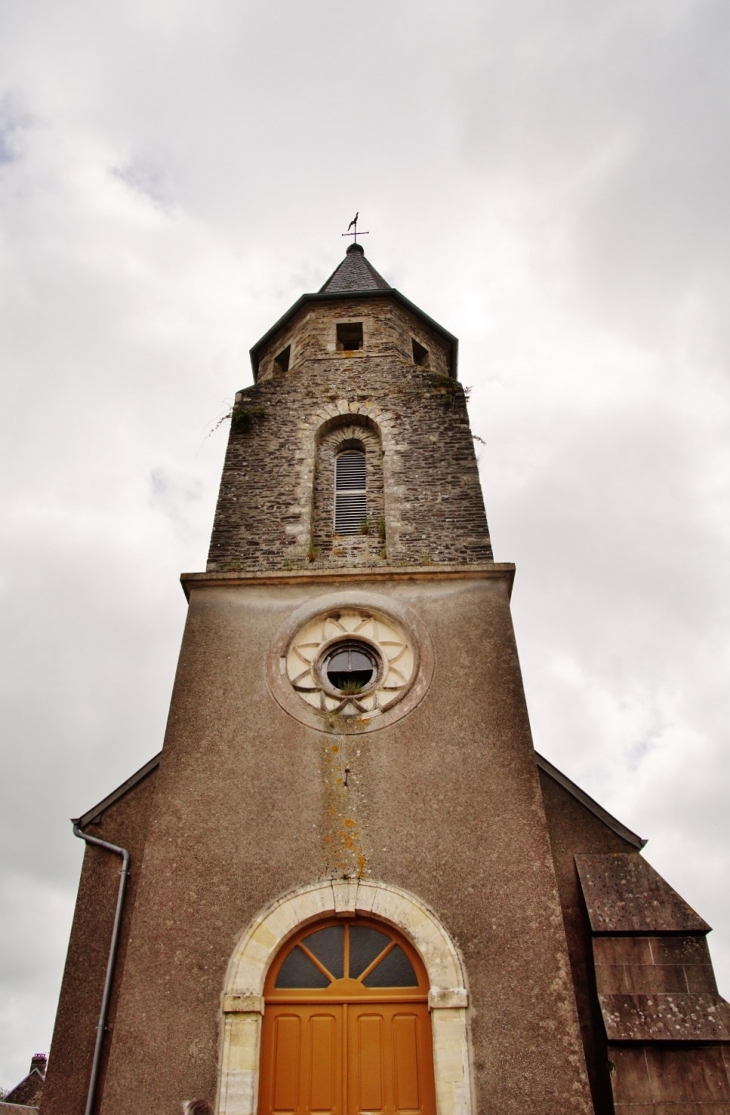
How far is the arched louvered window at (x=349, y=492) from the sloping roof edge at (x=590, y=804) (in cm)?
412

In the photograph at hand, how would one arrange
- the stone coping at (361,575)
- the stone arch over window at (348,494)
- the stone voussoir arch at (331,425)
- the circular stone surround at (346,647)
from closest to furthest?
1. the circular stone surround at (346,647)
2. the stone coping at (361,575)
3. the stone arch over window at (348,494)
4. the stone voussoir arch at (331,425)

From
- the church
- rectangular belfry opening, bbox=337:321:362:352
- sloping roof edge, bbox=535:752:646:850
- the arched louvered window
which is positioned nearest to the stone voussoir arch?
the arched louvered window

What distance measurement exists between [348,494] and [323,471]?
0.60 metres

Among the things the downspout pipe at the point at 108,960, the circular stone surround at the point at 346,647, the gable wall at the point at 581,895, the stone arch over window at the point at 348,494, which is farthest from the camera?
the stone arch over window at the point at 348,494

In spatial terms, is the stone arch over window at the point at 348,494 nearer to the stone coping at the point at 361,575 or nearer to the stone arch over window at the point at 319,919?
the stone coping at the point at 361,575

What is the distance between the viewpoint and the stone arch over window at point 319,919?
6555 millimetres

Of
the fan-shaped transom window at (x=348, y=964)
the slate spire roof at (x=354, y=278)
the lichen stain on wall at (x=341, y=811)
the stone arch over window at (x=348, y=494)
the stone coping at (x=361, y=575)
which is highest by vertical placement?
the slate spire roof at (x=354, y=278)

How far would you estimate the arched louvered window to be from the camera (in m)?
11.4

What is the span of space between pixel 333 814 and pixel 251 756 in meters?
1.10

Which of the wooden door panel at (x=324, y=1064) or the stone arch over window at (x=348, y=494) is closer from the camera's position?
the wooden door panel at (x=324, y=1064)

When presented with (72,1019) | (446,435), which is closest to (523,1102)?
(72,1019)

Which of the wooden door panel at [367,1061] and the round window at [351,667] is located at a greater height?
the round window at [351,667]

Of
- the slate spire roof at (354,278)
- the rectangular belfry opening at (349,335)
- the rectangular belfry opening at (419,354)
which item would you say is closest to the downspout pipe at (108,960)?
the rectangular belfry opening at (349,335)

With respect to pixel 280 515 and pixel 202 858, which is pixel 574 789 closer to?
pixel 202 858
